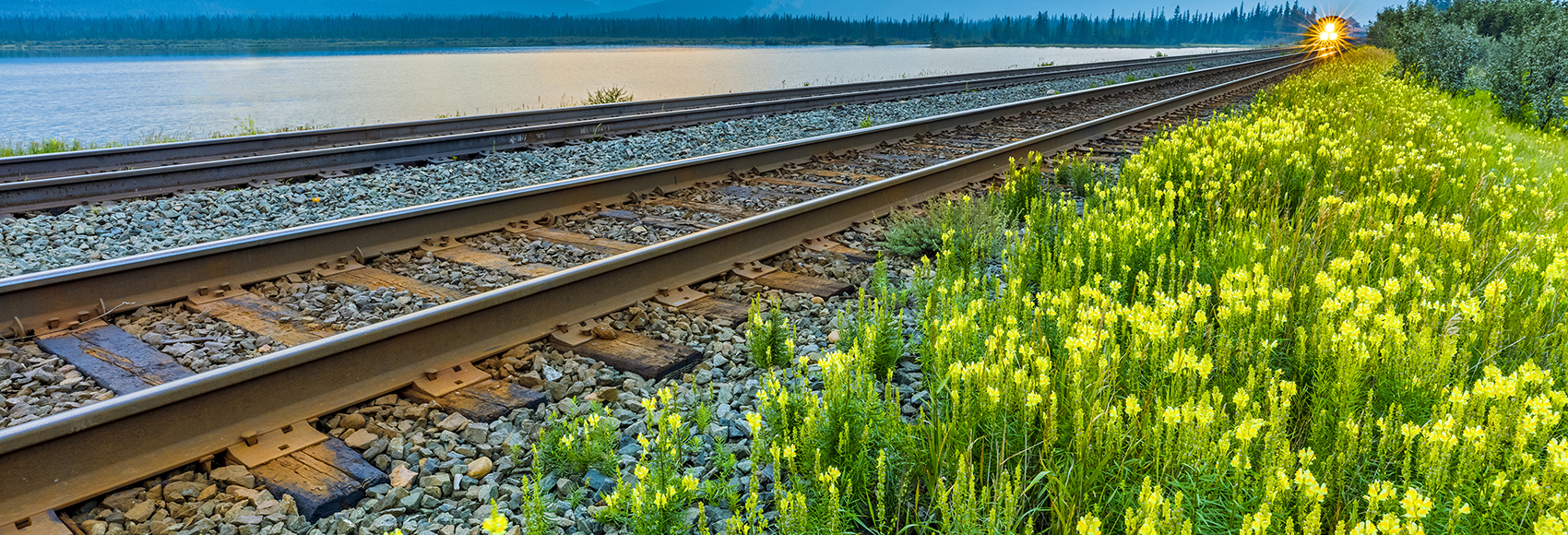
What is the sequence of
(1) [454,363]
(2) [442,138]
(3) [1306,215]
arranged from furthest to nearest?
(2) [442,138], (3) [1306,215], (1) [454,363]

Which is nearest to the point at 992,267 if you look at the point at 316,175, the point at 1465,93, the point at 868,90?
the point at 316,175

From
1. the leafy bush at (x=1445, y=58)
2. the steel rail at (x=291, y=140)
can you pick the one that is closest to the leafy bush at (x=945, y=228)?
the steel rail at (x=291, y=140)

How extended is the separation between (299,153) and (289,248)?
14.6ft

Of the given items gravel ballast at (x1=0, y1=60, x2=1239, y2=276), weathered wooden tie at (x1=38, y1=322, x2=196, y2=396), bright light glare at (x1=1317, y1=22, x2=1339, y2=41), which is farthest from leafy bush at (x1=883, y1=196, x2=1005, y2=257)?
bright light glare at (x1=1317, y1=22, x2=1339, y2=41)

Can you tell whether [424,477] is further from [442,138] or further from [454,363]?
[442,138]

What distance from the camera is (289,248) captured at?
5539 millimetres

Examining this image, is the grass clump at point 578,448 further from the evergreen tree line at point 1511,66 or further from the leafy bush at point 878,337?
the evergreen tree line at point 1511,66

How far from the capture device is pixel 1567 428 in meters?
2.64

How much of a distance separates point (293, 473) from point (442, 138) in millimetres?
8167

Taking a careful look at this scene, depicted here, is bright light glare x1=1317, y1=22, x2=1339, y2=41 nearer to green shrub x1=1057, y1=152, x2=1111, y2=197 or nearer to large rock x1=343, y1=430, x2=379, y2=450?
green shrub x1=1057, y1=152, x2=1111, y2=197

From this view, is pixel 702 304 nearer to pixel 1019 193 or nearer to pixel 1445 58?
pixel 1019 193

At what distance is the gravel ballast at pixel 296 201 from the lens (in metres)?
6.24

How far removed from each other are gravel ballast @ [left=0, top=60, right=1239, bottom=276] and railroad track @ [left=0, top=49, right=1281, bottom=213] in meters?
0.42

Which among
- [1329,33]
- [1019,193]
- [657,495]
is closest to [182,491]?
[657,495]
